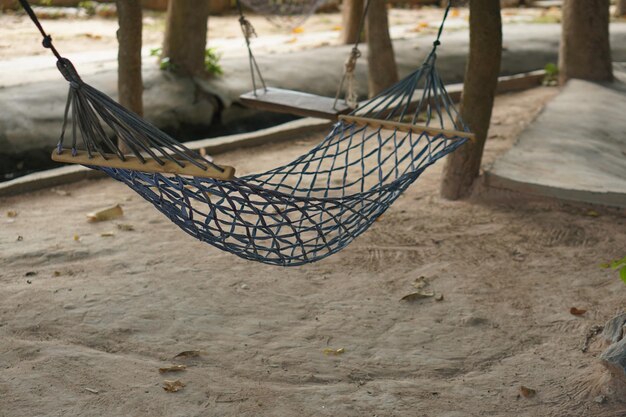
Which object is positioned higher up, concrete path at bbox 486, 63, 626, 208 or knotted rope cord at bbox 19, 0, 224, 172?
knotted rope cord at bbox 19, 0, 224, 172

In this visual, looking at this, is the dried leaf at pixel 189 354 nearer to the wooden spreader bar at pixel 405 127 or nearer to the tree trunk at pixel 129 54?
the wooden spreader bar at pixel 405 127

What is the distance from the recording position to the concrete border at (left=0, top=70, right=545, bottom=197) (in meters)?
4.40

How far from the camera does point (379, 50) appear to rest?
612 centimetres

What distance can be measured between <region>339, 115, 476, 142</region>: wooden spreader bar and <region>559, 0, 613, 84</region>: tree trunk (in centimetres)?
337

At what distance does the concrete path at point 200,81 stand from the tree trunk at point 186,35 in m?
0.12

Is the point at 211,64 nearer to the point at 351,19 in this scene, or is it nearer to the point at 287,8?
the point at 351,19

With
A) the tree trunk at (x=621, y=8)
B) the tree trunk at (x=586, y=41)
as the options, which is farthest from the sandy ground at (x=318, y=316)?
the tree trunk at (x=621, y=8)

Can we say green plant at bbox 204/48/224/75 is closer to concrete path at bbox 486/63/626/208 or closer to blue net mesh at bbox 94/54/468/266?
blue net mesh at bbox 94/54/468/266

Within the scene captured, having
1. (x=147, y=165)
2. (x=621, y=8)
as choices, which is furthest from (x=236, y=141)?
(x=621, y=8)

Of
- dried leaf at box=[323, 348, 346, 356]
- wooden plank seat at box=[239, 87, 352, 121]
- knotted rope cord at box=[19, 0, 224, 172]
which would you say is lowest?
dried leaf at box=[323, 348, 346, 356]

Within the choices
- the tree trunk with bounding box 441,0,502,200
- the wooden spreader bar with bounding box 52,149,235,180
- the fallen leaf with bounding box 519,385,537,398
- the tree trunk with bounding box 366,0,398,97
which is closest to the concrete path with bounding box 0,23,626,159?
the tree trunk with bounding box 366,0,398,97

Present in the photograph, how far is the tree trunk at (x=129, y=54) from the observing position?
15.3 ft

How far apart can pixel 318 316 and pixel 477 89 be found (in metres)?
1.65

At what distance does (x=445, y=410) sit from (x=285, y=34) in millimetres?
6713
